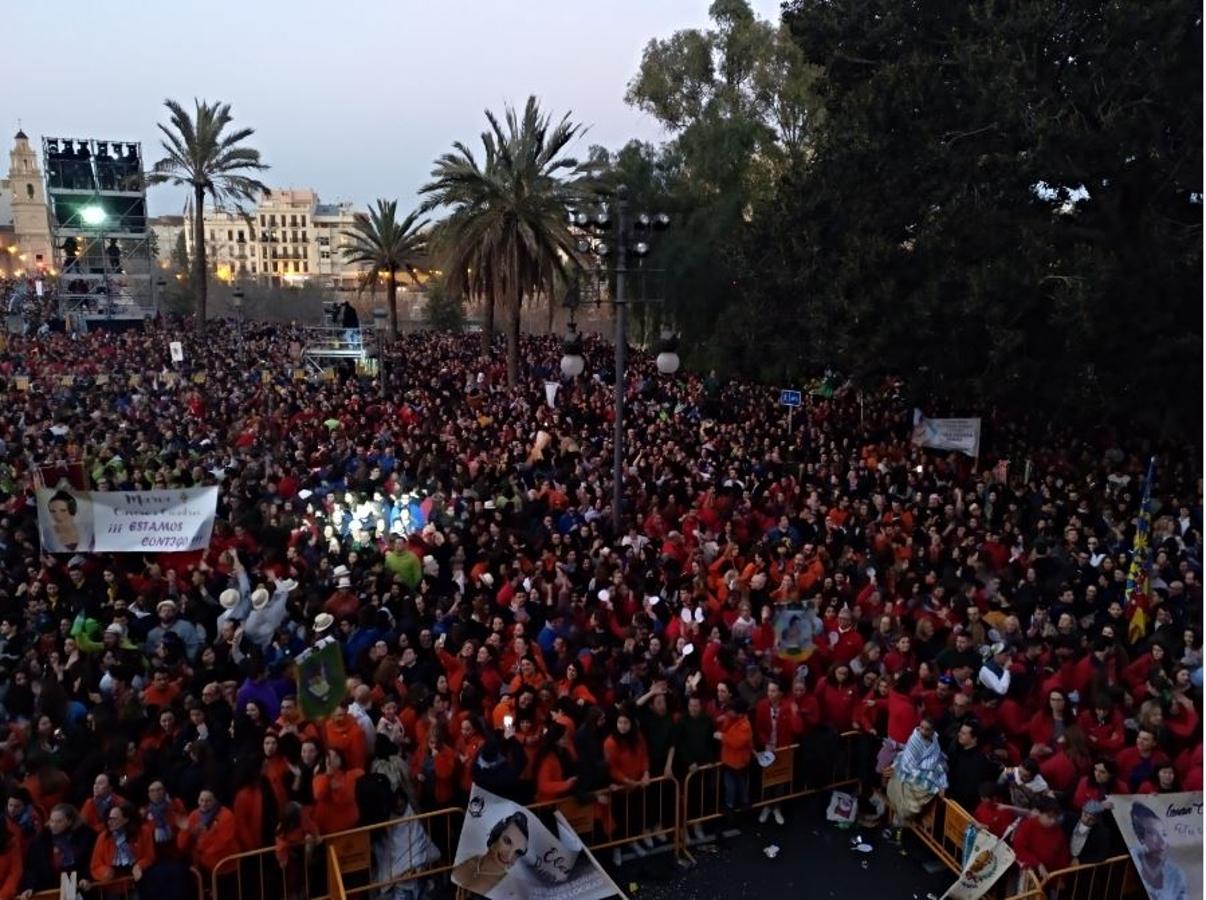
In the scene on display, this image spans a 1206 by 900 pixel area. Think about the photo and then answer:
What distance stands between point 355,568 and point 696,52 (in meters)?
32.2

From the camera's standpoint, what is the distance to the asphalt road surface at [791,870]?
24.5 ft

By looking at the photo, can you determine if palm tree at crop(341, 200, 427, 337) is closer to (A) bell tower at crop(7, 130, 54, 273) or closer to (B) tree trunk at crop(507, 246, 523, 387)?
(B) tree trunk at crop(507, 246, 523, 387)

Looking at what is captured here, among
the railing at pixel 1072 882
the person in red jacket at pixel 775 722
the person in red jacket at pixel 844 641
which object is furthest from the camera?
the person in red jacket at pixel 844 641

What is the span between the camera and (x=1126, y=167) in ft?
54.9

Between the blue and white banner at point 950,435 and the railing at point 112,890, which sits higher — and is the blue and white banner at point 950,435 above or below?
above

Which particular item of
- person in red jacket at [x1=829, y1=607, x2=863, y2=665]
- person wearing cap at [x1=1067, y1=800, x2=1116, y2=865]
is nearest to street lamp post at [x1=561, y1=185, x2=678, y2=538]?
person in red jacket at [x1=829, y1=607, x2=863, y2=665]

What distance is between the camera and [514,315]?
2677 centimetres

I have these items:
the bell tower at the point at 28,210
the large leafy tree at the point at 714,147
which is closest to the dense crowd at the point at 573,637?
the large leafy tree at the point at 714,147

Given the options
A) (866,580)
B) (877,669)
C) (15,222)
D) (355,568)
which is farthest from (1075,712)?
(15,222)

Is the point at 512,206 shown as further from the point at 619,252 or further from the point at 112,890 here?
the point at 112,890

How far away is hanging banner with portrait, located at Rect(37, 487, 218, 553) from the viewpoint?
11453 millimetres

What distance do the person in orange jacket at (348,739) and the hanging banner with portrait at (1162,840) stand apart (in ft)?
18.7

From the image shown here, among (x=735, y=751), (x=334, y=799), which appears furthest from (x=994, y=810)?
(x=334, y=799)

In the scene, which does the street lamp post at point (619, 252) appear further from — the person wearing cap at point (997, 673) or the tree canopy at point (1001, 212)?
the tree canopy at point (1001, 212)
